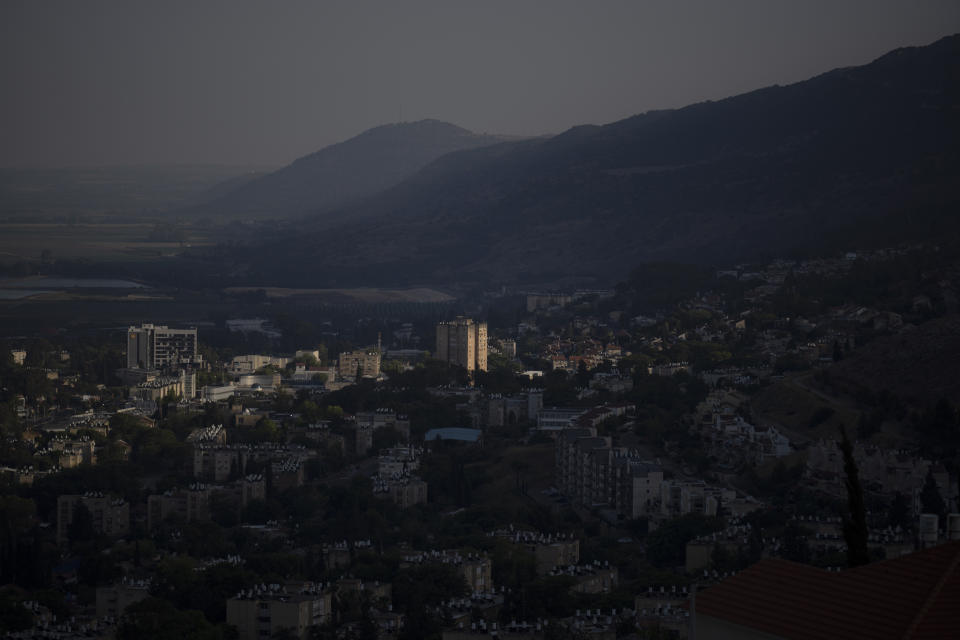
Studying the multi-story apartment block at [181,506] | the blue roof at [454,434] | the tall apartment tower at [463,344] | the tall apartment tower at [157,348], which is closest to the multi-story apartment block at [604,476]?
the blue roof at [454,434]

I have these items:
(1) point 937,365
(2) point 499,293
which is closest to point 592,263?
(2) point 499,293

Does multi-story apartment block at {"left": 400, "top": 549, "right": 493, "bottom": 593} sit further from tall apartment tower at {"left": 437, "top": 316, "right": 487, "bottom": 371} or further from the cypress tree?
tall apartment tower at {"left": 437, "top": 316, "right": 487, "bottom": 371}

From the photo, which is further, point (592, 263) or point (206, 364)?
point (592, 263)

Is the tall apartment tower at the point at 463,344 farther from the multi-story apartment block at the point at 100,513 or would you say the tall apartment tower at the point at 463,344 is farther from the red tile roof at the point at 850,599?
the red tile roof at the point at 850,599

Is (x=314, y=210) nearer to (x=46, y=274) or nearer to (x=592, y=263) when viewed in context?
(x=592, y=263)

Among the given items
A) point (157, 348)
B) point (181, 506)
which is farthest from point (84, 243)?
point (181, 506)

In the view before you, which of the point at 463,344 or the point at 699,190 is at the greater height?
the point at 699,190

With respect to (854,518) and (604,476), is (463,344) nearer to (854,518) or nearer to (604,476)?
(604,476)
